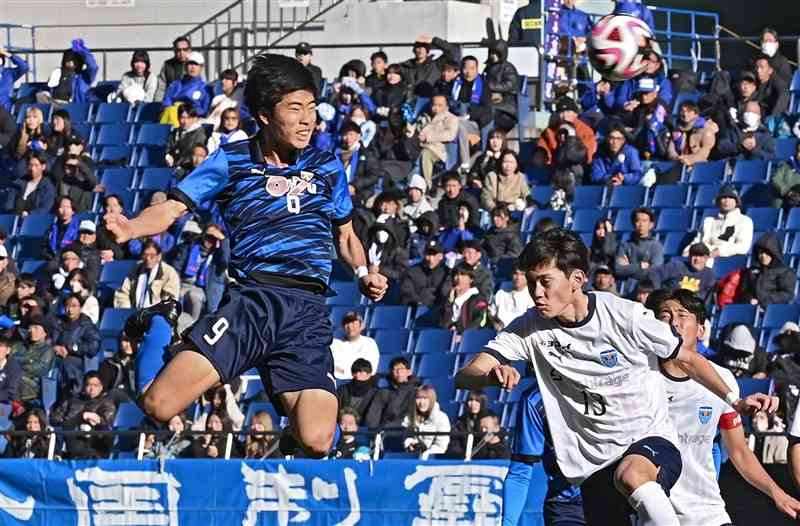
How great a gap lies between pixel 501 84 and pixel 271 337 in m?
12.4

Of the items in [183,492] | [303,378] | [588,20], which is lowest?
[183,492]

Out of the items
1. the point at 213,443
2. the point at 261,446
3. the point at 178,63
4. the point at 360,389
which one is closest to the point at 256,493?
the point at 261,446

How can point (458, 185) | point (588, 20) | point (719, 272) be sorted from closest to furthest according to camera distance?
point (719, 272) → point (458, 185) → point (588, 20)

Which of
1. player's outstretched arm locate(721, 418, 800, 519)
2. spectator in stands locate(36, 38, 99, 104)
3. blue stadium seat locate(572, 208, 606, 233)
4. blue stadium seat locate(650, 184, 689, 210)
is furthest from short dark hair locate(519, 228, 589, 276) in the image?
spectator in stands locate(36, 38, 99, 104)

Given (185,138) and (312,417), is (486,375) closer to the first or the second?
(312,417)

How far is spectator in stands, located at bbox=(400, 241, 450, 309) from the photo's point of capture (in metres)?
17.3

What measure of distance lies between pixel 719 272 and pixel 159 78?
352 inches

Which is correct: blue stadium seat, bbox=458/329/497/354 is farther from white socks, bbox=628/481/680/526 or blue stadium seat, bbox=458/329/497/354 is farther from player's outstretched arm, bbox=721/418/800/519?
white socks, bbox=628/481/680/526

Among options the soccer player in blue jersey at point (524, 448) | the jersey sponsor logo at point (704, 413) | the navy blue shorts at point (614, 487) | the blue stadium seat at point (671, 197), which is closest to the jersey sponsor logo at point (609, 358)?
the navy blue shorts at point (614, 487)

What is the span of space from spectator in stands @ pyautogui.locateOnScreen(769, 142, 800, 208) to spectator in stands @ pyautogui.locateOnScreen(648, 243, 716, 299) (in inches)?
62.1

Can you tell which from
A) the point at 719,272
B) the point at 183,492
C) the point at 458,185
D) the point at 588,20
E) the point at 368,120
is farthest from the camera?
the point at 588,20

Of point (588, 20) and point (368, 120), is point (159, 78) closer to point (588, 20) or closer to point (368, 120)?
point (368, 120)

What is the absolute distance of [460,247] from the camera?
17.5m

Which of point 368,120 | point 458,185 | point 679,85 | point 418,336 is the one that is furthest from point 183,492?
point 679,85
